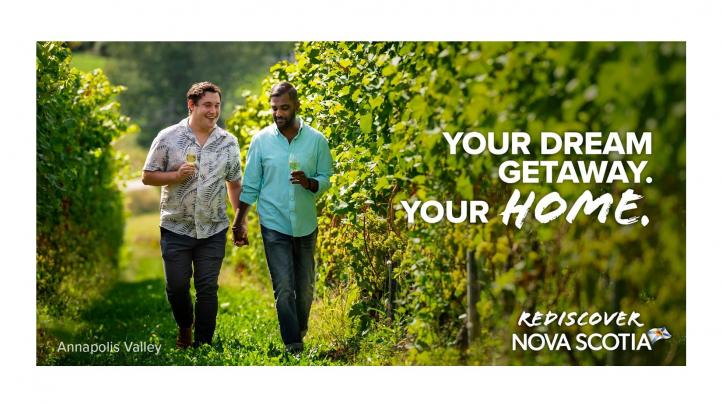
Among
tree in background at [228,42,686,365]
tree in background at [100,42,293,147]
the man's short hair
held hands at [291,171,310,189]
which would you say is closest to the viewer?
tree in background at [228,42,686,365]

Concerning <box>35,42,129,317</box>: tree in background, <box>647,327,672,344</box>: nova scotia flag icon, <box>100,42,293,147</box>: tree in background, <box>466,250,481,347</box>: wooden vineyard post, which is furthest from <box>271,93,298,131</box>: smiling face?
<box>100,42,293,147</box>: tree in background

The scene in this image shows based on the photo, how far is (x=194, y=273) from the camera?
22.7ft

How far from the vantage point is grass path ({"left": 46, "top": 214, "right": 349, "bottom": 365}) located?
253 inches

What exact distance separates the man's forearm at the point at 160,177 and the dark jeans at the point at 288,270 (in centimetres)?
69

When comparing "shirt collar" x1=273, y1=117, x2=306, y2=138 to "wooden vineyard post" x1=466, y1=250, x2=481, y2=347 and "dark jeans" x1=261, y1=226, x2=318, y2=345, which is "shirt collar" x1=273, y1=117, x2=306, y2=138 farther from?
"wooden vineyard post" x1=466, y1=250, x2=481, y2=347

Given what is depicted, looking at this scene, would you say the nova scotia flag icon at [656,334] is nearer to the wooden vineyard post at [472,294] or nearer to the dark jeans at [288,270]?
the wooden vineyard post at [472,294]

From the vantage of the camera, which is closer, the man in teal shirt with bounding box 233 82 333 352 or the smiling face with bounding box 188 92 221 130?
the man in teal shirt with bounding box 233 82 333 352

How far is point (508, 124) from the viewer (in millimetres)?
5680

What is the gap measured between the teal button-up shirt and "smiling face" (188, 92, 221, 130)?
36 cm

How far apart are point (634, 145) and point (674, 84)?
49cm

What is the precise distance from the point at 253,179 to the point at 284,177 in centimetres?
22

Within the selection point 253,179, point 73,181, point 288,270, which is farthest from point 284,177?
point 73,181

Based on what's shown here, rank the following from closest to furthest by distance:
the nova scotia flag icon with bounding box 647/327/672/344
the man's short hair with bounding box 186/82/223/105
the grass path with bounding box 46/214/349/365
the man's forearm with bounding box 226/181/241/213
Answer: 1. the nova scotia flag icon with bounding box 647/327/672/344
2. the grass path with bounding box 46/214/349/365
3. the man's short hair with bounding box 186/82/223/105
4. the man's forearm with bounding box 226/181/241/213

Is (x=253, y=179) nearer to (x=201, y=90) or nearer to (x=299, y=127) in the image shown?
(x=299, y=127)
